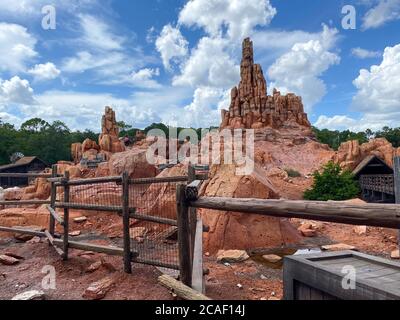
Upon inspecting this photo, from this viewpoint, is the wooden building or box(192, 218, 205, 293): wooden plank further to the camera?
the wooden building

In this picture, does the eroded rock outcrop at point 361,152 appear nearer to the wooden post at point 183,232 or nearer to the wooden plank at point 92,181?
the wooden plank at point 92,181

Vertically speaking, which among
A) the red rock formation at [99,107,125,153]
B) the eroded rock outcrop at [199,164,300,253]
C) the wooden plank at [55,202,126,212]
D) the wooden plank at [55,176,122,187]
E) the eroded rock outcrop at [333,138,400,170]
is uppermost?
the red rock formation at [99,107,125,153]

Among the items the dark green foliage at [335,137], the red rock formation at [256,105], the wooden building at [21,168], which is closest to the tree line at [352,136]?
the dark green foliage at [335,137]

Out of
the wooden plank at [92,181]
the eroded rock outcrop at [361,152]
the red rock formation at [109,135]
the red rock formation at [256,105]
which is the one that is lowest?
the wooden plank at [92,181]

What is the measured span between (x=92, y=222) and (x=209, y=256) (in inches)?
172

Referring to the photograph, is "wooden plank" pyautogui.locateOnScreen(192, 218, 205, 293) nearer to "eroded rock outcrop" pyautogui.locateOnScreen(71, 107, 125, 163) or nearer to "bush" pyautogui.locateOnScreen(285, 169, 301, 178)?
"bush" pyautogui.locateOnScreen(285, 169, 301, 178)

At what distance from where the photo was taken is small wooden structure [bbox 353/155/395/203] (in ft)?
53.1

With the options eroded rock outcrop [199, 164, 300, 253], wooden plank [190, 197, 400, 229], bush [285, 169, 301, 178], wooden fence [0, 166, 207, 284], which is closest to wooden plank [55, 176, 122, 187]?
wooden fence [0, 166, 207, 284]

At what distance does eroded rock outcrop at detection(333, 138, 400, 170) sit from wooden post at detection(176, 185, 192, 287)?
862 inches

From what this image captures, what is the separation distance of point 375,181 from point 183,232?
17.4m

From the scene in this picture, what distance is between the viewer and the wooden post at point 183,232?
308cm

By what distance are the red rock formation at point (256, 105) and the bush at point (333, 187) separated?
22111 millimetres

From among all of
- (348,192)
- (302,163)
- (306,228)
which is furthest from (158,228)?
(302,163)

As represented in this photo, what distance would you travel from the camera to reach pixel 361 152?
24000 millimetres
